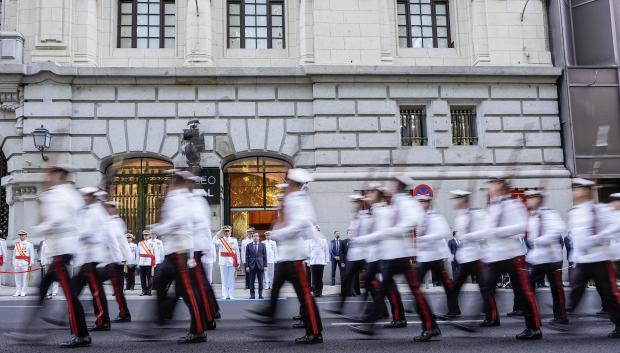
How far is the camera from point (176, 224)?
795 centimetres

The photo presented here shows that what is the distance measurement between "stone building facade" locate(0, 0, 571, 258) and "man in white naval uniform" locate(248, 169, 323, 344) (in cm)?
1116

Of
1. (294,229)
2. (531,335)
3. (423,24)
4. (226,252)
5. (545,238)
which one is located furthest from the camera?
(423,24)

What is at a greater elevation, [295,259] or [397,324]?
[295,259]

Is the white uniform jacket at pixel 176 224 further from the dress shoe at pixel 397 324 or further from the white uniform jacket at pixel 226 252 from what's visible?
the white uniform jacket at pixel 226 252

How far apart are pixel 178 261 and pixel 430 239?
430 centimetres

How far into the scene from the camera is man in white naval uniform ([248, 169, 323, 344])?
26.3ft

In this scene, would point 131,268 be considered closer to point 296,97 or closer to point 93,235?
point 296,97

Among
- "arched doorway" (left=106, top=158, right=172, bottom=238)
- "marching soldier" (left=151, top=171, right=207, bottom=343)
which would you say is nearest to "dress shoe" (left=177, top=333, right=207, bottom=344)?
"marching soldier" (left=151, top=171, right=207, bottom=343)

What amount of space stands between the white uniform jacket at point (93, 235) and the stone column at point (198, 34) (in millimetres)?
11221

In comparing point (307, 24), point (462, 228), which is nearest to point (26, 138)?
point (307, 24)

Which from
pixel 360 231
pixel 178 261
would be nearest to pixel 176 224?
pixel 178 261

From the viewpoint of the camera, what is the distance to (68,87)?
1962 centimetres

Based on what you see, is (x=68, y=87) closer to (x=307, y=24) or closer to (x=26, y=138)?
(x=26, y=138)

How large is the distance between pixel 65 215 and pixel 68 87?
42.9ft
